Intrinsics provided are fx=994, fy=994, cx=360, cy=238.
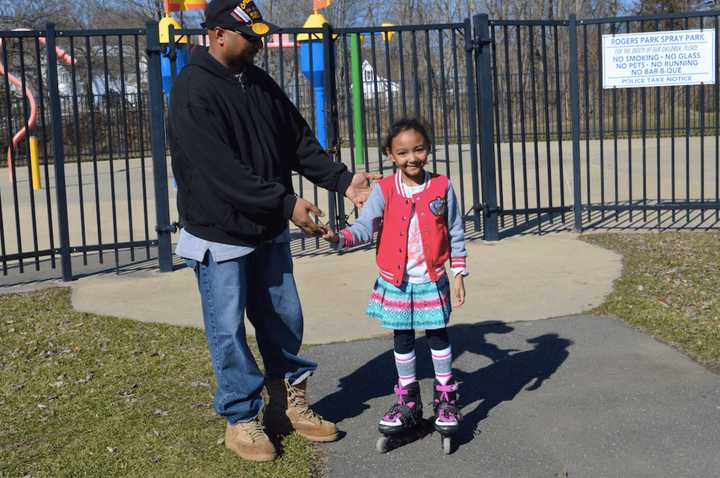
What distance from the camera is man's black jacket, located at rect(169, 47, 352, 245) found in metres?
3.91

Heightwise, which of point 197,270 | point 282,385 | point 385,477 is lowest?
point 385,477

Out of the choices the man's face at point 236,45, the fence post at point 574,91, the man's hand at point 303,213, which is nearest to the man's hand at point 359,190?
the man's hand at point 303,213

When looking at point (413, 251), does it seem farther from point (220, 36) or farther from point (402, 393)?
point (220, 36)

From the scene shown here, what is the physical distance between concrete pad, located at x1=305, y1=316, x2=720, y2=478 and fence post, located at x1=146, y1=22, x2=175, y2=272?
3.10 m

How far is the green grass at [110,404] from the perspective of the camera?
14.0 feet

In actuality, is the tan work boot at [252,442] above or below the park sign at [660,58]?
below

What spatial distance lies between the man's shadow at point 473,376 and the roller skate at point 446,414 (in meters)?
Result: 0.16

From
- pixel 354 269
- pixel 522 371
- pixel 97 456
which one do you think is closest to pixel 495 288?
pixel 354 269

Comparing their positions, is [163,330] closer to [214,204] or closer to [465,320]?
[465,320]

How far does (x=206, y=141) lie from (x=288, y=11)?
31371 mm

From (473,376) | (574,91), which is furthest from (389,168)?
(473,376)

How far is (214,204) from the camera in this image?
4023 mm

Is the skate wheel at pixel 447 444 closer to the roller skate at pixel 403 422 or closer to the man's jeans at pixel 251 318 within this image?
the roller skate at pixel 403 422

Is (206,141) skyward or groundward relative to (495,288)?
skyward
